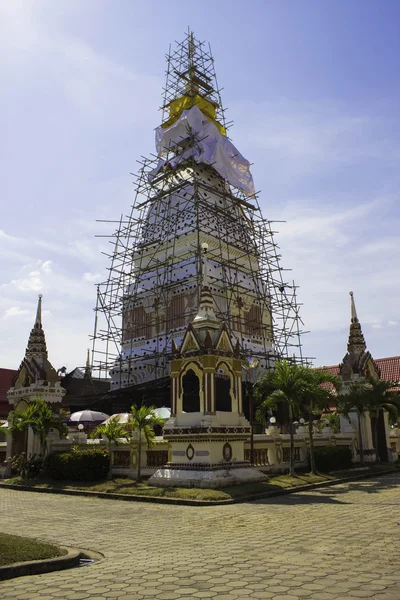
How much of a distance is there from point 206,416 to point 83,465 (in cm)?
578

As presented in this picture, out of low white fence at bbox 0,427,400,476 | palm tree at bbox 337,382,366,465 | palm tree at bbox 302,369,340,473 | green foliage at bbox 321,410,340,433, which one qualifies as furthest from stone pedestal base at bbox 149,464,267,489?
green foliage at bbox 321,410,340,433

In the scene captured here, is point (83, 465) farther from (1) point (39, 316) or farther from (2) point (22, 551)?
(2) point (22, 551)

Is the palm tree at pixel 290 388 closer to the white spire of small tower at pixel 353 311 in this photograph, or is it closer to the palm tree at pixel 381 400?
the palm tree at pixel 381 400

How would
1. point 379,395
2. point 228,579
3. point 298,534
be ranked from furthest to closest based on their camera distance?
point 379,395 < point 298,534 < point 228,579

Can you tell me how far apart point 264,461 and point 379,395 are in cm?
874

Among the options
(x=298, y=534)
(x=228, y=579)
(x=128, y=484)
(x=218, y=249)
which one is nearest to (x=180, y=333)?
(x=218, y=249)

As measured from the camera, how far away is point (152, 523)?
11391 millimetres

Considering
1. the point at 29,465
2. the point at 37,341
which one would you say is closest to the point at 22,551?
the point at 29,465

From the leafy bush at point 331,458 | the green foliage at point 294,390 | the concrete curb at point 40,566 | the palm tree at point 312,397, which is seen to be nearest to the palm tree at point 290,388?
the green foliage at point 294,390

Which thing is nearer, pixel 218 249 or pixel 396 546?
pixel 396 546

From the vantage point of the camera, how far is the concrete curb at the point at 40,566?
6836 millimetres

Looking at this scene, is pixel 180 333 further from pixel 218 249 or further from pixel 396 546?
→ pixel 396 546

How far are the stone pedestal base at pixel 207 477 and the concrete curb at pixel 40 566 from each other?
866cm

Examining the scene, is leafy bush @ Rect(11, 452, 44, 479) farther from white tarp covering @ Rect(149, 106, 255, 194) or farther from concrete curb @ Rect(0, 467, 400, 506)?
white tarp covering @ Rect(149, 106, 255, 194)
